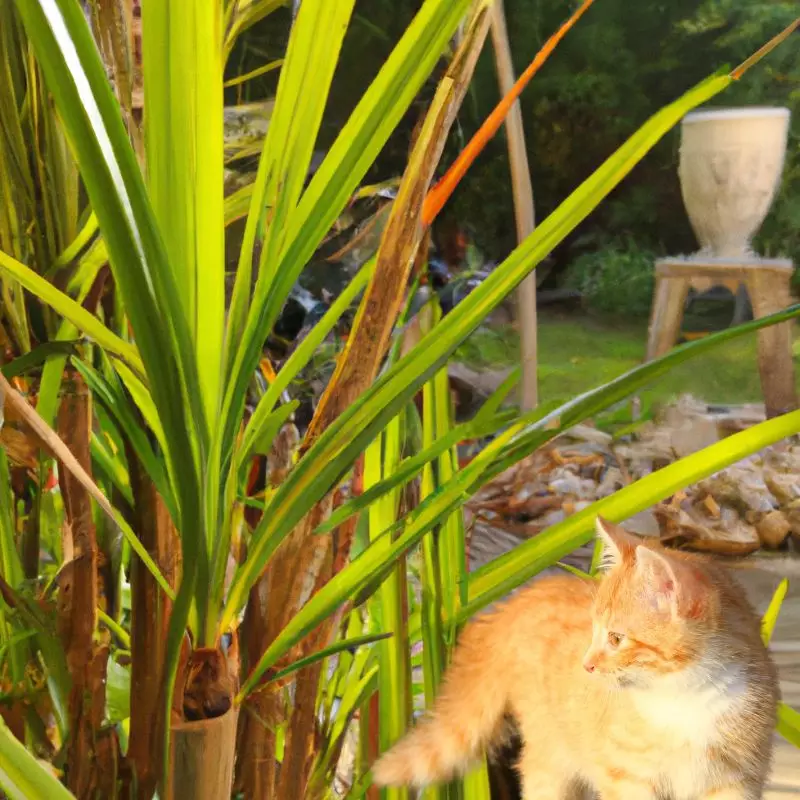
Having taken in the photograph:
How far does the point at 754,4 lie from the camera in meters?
0.73


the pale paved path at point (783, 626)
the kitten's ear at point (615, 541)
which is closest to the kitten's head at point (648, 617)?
the kitten's ear at point (615, 541)

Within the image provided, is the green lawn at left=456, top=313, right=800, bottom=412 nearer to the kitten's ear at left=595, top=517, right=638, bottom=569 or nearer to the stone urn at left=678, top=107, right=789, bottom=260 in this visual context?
the stone urn at left=678, top=107, right=789, bottom=260

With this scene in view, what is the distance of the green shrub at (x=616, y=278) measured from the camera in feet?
2.55

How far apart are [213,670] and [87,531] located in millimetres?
159

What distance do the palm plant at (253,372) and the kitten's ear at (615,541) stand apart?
0.01m

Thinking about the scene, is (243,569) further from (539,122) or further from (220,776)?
(539,122)

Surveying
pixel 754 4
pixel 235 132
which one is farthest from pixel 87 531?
pixel 754 4

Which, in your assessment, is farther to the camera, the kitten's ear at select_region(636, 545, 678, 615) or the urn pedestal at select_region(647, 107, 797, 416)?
the urn pedestal at select_region(647, 107, 797, 416)

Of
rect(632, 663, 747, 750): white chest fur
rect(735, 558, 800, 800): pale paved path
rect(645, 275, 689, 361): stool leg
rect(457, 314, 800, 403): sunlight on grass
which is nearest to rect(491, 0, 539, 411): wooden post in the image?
rect(457, 314, 800, 403): sunlight on grass

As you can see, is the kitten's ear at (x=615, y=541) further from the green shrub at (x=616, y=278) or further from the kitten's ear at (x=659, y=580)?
the green shrub at (x=616, y=278)

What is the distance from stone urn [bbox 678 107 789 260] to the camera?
73 centimetres

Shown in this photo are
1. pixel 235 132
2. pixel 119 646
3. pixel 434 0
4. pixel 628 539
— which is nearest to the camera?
pixel 434 0

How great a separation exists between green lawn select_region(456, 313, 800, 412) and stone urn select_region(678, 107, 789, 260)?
10cm

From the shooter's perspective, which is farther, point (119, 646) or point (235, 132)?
point (235, 132)
